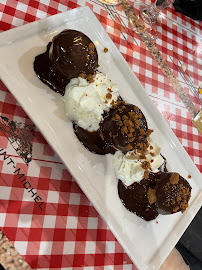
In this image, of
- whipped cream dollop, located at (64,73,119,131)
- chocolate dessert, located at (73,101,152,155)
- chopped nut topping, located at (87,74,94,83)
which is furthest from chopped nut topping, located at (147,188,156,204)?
chopped nut topping, located at (87,74,94,83)

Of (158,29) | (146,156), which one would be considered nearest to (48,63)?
(146,156)

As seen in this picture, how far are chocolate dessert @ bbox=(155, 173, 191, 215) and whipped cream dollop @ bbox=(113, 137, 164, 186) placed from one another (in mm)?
103

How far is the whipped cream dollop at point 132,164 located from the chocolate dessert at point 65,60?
454 mm

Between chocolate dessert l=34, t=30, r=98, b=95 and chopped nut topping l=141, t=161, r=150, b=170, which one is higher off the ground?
chocolate dessert l=34, t=30, r=98, b=95

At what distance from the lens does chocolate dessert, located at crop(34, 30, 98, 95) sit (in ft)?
4.05

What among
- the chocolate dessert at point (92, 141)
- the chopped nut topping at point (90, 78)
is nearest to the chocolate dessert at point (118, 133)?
the chocolate dessert at point (92, 141)

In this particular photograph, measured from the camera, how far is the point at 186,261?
1724 mm

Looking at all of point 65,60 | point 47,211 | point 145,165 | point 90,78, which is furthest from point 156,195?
point 65,60

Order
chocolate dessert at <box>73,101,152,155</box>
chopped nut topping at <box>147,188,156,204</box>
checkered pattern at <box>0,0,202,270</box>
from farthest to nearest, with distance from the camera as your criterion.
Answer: chopped nut topping at <box>147,188,156,204</box> < chocolate dessert at <box>73,101,152,155</box> < checkered pattern at <box>0,0,202,270</box>

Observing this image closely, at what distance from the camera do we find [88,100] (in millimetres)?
1300

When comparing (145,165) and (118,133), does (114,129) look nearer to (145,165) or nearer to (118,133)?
(118,133)

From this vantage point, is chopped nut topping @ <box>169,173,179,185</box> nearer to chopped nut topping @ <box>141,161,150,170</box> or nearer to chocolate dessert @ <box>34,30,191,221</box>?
chocolate dessert @ <box>34,30,191,221</box>

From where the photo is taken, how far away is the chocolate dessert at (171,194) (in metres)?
1.33

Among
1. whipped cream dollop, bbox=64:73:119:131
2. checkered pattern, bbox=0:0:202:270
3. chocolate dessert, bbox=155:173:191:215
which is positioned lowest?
checkered pattern, bbox=0:0:202:270
